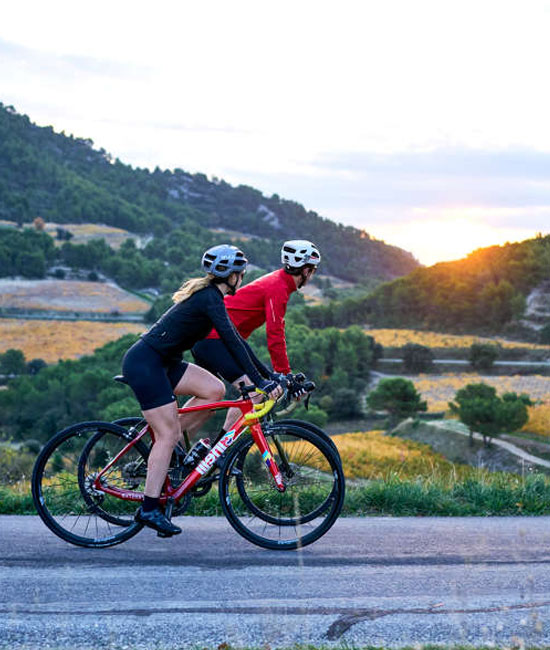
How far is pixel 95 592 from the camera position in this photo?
15.2 ft

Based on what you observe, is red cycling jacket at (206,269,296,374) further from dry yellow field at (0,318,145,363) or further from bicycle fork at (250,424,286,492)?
dry yellow field at (0,318,145,363)

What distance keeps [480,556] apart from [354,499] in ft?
5.56

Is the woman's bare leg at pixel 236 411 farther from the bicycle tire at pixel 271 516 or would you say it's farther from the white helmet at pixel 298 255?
the white helmet at pixel 298 255

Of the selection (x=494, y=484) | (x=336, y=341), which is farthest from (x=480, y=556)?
(x=336, y=341)

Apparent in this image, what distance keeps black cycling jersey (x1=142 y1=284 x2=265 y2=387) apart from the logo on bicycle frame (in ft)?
1.64

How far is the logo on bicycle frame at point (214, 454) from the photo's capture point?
5.60 meters

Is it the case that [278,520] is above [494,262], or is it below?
below

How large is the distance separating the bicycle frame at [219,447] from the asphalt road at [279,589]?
34cm

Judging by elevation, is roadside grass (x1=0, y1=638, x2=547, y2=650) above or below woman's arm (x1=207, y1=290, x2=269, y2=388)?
below

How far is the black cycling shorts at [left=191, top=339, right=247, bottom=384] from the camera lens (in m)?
5.90

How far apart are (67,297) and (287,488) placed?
141066 millimetres

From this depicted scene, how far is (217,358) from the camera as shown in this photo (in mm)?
5957

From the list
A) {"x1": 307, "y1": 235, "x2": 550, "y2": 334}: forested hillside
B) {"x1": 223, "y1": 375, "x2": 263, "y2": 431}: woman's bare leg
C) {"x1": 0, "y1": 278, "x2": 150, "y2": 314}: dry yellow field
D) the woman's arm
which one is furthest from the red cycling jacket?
{"x1": 0, "y1": 278, "x2": 150, "y2": 314}: dry yellow field

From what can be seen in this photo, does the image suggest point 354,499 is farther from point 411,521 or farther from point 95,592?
point 95,592
